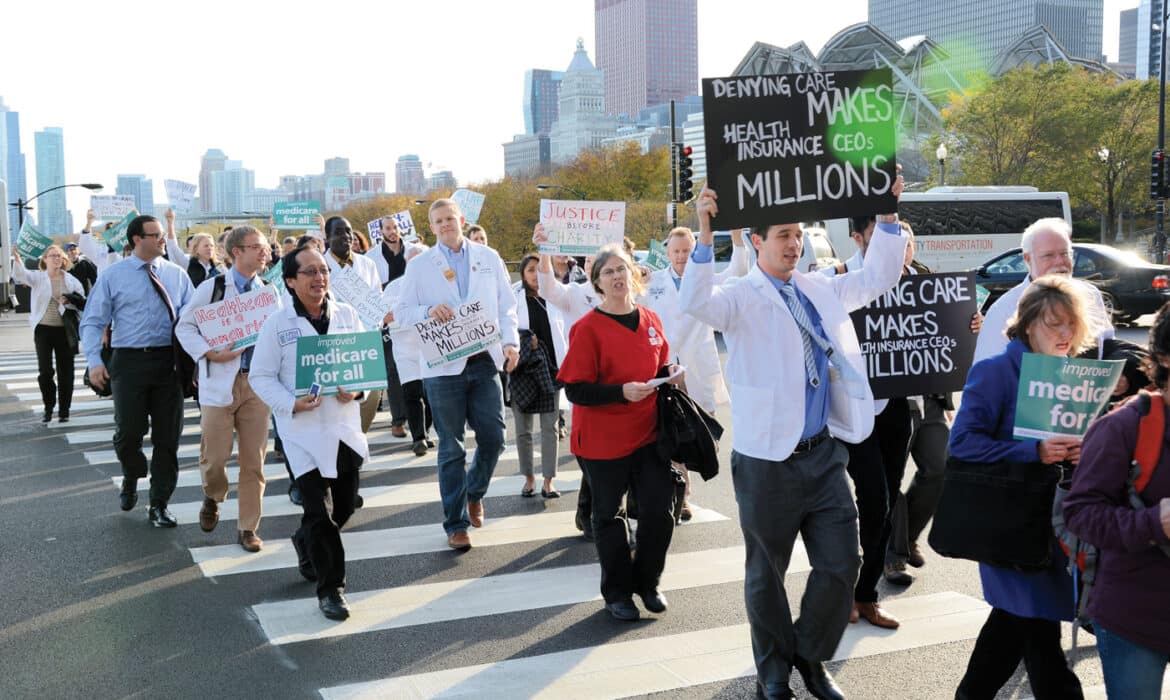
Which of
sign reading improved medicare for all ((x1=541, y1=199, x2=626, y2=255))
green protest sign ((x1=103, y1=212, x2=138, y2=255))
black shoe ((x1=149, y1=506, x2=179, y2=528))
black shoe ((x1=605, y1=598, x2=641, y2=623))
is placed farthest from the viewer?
green protest sign ((x1=103, y1=212, x2=138, y2=255))

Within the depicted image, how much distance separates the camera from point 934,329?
587 centimetres

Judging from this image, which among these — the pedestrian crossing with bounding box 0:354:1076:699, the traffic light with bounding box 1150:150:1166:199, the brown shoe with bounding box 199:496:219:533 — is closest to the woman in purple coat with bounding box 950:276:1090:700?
the pedestrian crossing with bounding box 0:354:1076:699

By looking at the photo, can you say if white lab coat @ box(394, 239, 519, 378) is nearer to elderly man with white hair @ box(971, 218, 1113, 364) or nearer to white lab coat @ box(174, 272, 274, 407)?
white lab coat @ box(174, 272, 274, 407)

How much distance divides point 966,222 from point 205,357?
22.4 metres

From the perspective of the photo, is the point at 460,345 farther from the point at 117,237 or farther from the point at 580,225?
the point at 117,237

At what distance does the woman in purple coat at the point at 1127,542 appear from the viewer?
2.82m

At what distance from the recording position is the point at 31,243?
16.9 m

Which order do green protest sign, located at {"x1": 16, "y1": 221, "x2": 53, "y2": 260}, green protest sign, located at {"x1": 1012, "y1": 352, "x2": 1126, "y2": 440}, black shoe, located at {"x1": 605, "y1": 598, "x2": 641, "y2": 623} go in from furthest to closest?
green protest sign, located at {"x1": 16, "y1": 221, "x2": 53, "y2": 260}, black shoe, located at {"x1": 605, "y1": 598, "x2": 641, "y2": 623}, green protest sign, located at {"x1": 1012, "y1": 352, "x2": 1126, "y2": 440}

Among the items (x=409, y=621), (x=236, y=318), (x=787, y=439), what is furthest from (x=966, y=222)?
(x=787, y=439)

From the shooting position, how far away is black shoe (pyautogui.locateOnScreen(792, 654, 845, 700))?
420cm

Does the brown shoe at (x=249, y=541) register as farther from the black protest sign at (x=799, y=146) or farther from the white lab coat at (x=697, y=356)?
the black protest sign at (x=799, y=146)

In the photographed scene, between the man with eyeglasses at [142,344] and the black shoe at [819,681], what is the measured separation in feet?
15.8

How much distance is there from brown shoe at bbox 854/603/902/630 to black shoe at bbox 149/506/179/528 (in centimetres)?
471

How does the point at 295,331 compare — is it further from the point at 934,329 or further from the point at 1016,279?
the point at 1016,279
